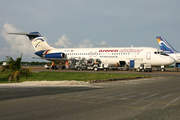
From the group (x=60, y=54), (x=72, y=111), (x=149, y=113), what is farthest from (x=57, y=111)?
(x=60, y=54)

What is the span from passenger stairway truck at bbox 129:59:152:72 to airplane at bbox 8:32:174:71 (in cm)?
79

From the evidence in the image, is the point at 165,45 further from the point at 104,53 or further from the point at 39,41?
the point at 39,41

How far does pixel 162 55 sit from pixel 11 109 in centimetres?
4141

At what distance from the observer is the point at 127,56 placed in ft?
152

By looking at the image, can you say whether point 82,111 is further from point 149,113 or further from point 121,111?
point 149,113

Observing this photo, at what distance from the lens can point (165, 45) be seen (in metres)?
62.2

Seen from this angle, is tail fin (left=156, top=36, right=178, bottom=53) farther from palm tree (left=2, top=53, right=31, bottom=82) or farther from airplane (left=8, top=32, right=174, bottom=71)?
palm tree (left=2, top=53, right=31, bottom=82)

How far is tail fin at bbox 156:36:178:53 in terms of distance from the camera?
196 ft

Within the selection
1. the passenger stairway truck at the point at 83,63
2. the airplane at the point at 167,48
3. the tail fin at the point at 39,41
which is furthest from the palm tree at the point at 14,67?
the airplane at the point at 167,48

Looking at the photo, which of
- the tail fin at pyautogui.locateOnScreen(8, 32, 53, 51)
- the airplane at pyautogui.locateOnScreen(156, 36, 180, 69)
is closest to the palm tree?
the tail fin at pyautogui.locateOnScreen(8, 32, 53, 51)

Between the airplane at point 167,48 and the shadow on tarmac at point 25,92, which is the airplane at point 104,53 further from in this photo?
the shadow on tarmac at point 25,92

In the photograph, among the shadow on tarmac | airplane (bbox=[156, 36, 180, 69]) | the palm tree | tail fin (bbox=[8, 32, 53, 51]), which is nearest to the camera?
the shadow on tarmac

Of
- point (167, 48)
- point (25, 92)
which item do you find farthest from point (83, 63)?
point (25, 92)

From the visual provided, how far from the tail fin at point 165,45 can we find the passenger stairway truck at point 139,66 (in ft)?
65.4
